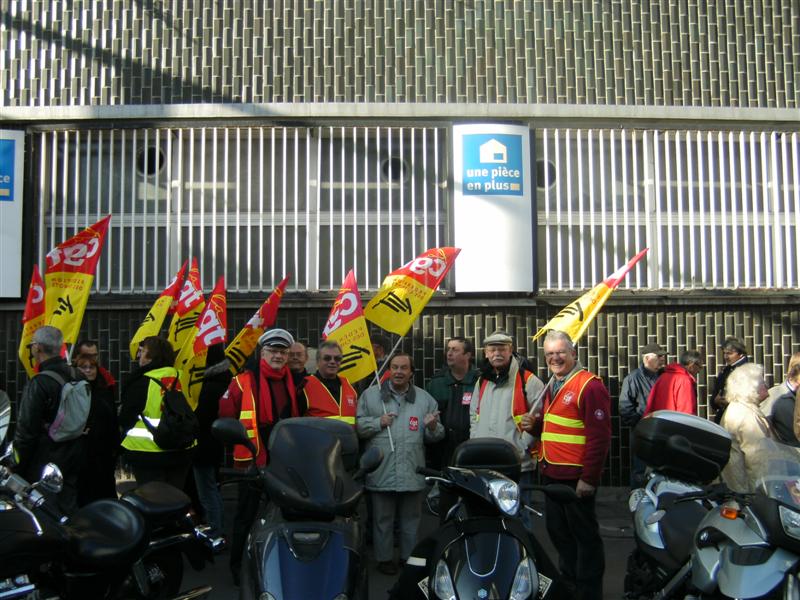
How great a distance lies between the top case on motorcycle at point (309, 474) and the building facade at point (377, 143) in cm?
573

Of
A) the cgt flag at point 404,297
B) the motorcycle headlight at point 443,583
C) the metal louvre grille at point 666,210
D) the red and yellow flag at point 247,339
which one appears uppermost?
the metal louvre grille at point 666,210

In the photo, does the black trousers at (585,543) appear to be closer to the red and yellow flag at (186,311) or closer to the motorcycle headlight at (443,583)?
the motorcycle headlight at (443,583)

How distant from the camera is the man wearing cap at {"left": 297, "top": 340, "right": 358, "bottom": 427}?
7156mm

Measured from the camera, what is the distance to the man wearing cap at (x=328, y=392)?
7.16 m

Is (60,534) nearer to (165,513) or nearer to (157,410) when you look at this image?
(165,513)

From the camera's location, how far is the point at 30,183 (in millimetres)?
10391

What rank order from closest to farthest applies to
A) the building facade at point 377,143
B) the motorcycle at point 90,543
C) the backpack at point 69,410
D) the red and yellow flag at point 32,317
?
the motorcycle at point 90,543 < the backpack at point 69,410 < the red and yellow flag at point 32,317 < the building facade at point 377,143

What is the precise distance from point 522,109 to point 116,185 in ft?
15.4

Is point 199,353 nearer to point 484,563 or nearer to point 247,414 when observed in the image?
point 247,414

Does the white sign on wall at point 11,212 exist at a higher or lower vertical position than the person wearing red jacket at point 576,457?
higher

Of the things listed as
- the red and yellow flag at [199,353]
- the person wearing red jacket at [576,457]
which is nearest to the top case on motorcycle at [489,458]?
the person wearing red jacket at [576,457]

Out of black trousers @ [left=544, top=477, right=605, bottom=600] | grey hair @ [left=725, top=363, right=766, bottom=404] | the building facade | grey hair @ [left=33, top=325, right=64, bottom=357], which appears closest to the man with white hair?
black trousers @ [left=544, top=477, right=605, bottom=600]

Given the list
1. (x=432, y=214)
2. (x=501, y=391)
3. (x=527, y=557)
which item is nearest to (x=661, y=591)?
(x=527, y=557)

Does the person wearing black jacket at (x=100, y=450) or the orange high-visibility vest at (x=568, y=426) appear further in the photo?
the person wearing black jacket at (x=100, y=450)
